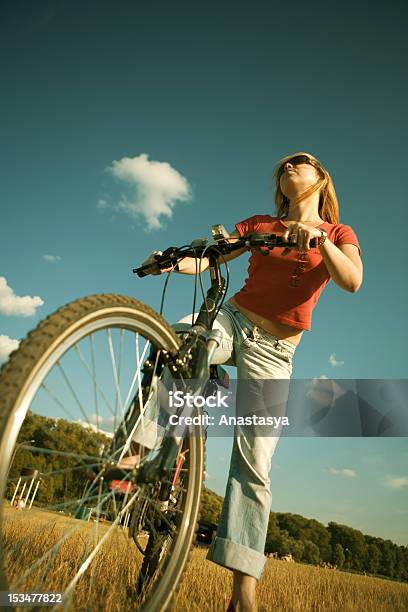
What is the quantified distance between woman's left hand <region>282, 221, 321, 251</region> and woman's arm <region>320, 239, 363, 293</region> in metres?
0.19

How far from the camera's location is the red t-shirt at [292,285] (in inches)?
105

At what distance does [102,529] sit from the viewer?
187cm

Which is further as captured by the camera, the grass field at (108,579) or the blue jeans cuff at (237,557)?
the blue jeans cuff at (237,557)

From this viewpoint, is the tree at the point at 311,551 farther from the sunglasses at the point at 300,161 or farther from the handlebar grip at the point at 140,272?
the handlebar grip at the point at 140,272

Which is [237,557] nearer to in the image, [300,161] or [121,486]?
[121,486]

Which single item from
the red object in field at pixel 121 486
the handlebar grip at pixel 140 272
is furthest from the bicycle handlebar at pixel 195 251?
the red object in field at pixel 121 486

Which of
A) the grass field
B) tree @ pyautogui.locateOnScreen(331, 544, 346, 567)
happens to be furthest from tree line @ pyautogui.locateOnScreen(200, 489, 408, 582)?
the grass field

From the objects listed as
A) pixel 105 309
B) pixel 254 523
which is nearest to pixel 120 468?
Answer: pixel 105 309

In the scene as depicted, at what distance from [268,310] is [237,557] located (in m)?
1.34

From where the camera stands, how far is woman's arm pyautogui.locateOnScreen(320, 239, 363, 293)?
2236 millimetres

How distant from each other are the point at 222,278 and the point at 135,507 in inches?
50.4

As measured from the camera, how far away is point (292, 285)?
2.70 meters

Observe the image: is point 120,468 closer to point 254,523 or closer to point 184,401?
point 184,401

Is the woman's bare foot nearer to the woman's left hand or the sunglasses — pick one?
the woman's left hand
